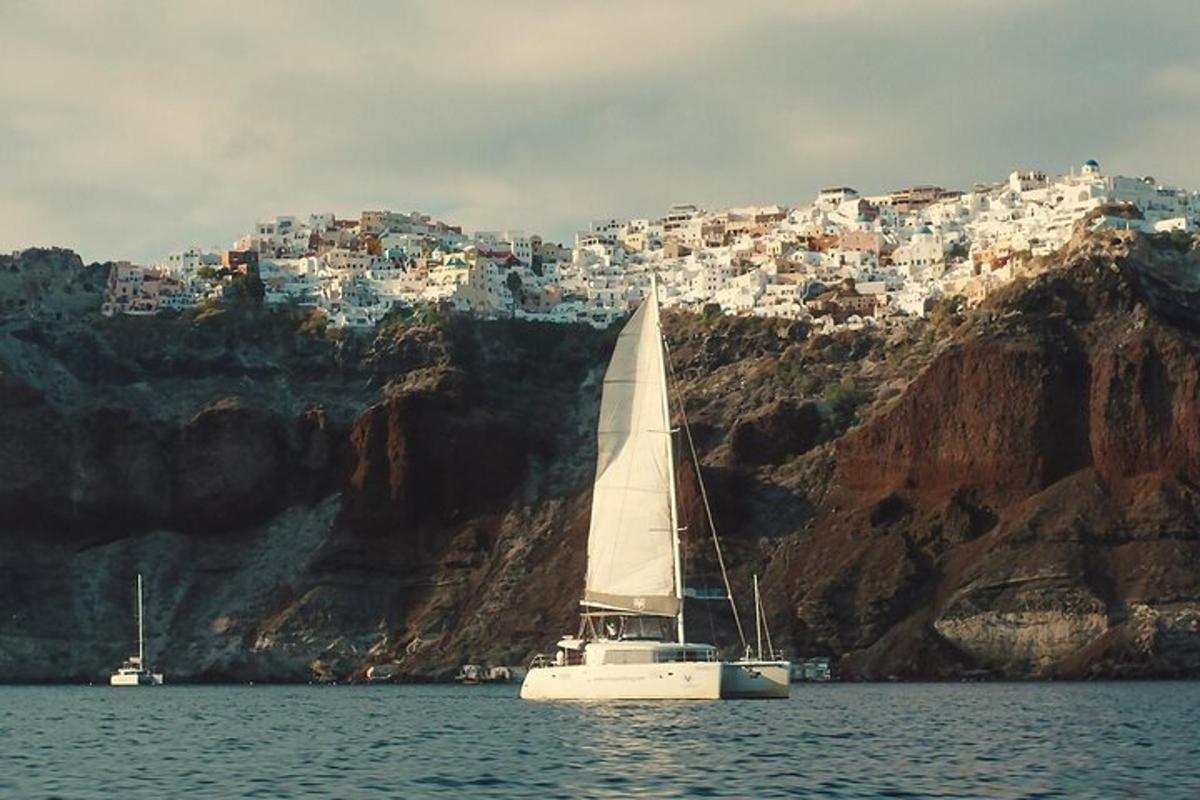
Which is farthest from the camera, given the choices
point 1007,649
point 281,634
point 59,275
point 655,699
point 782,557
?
point 59,275

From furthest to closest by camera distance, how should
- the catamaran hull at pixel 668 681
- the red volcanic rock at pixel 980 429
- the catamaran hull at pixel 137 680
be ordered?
1. the catamaran hull at pixel 137 680
2. the red volcanic rock at pixel 980 429
3. the catamaran hull at pixel 668 681

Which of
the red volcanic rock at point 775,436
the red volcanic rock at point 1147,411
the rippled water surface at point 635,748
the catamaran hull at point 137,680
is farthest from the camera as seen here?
the red volcanic rock at point 775,436

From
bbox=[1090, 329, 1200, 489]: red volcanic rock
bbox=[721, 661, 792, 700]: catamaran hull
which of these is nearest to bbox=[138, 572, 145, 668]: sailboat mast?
bbox=[1090, 329, 1200, 489]: red volcanic rock

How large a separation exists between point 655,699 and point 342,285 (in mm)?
112744

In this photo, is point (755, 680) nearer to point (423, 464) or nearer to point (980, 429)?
point (980, 429)

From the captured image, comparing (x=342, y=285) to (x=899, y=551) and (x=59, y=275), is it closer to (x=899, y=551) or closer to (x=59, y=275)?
(x=59, y=275)

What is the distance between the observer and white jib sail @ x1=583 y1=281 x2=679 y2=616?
83.8m

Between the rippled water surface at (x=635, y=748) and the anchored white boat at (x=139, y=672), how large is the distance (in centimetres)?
3879

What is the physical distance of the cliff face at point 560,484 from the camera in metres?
120

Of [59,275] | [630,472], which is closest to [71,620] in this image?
[59,275]

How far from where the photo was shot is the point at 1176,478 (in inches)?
4852

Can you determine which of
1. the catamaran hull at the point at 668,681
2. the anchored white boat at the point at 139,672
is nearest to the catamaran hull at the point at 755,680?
the catamaran hull at the point at 668,681

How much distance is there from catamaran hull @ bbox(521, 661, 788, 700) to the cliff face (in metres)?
32.7

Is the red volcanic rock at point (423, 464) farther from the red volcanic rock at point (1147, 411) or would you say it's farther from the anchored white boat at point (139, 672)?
the red volcanic rock at point (1147, 411)
